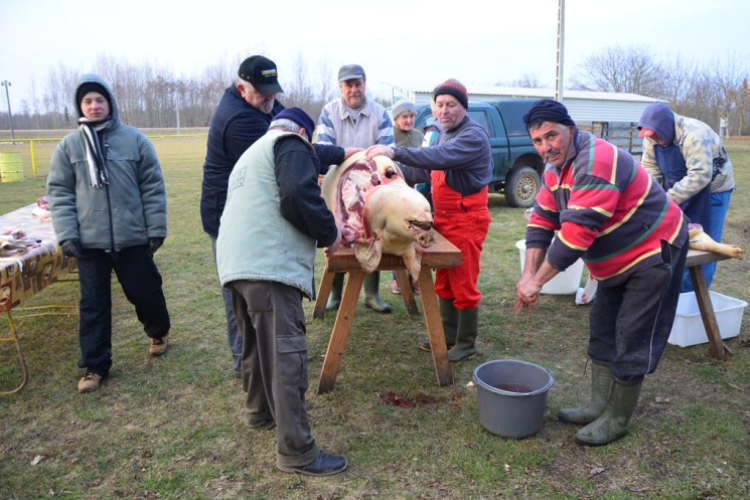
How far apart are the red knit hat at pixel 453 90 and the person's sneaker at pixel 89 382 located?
3.00m

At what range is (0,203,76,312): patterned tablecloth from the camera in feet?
12.0

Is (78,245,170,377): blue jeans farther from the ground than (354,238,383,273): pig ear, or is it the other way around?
(354,238,383,273): pig ear

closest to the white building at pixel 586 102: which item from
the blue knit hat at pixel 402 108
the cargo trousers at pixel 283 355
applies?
the blue knit hat at pixel 402 108

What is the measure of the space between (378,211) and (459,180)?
2.72ft

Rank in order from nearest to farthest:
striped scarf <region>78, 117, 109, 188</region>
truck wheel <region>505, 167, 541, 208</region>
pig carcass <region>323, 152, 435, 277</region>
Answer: pig carcass <region>323, 152, 435, 277</region> < striped scarf <region>78, 117, 109, 188</region> < truck wheel <region>505, 167, 541, 208</region>

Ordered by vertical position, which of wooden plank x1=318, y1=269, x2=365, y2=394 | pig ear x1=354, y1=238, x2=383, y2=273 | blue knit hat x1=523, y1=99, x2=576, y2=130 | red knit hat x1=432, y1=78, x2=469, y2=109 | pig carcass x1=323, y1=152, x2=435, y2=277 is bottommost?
wooden plank x1=318, y1=269, x2=365, y2=394

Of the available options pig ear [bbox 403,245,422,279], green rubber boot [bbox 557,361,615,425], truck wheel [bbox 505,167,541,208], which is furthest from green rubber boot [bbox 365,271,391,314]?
truck wheel [bbox 505,167,541,208]

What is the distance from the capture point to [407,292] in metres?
5.09

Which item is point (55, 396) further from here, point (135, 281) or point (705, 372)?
point (705, 372)

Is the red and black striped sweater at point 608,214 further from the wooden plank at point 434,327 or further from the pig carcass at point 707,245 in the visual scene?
the pig carcass at point 707,245

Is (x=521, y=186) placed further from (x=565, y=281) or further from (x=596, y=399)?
(x=596, y=399)

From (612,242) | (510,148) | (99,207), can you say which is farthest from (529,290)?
(510,148)

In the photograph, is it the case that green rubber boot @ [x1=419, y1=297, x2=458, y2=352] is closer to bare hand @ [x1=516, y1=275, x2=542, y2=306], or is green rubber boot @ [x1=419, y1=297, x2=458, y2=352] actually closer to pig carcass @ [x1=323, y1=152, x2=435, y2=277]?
pig carcass @ [x1=323, y1=152, x2=435, y2=277]

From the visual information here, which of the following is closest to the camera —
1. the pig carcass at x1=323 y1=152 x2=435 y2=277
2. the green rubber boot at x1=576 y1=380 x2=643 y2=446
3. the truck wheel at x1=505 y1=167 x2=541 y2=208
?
the green rubber boot at x1=576 y1=380 x2=643 y2=446
